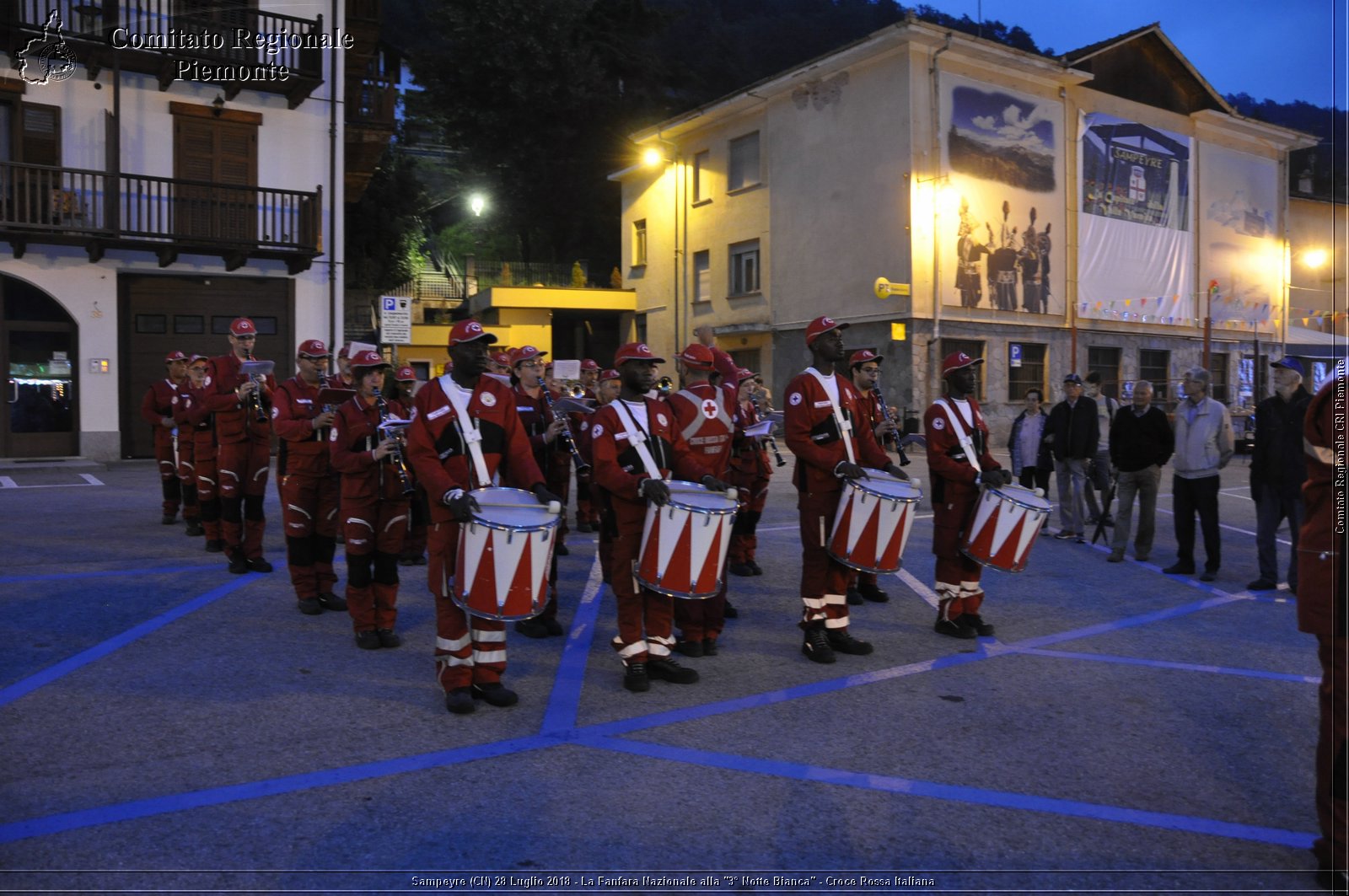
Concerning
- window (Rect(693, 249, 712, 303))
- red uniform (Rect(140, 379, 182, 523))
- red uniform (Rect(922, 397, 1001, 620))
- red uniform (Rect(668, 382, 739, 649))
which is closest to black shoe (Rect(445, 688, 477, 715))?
red uniform (Rect(668, 382, 739, 649))

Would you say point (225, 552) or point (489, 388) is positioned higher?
point (489, 388)

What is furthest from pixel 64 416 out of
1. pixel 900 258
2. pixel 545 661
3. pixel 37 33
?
pixel 900 258

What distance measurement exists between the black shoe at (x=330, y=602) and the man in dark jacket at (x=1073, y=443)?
8344 mm

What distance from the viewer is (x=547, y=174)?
39.3 m

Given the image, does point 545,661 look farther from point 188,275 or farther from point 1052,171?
point 1052,171

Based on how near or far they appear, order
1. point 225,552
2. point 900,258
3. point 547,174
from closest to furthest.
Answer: point 225,552, point 900,258, point 547,174

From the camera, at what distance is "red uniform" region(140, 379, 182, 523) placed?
11.6 m

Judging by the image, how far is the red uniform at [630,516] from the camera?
5559 millimetres

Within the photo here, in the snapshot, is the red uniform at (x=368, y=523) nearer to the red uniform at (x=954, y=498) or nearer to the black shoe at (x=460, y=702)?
the black shoe at (x=460, y=702)

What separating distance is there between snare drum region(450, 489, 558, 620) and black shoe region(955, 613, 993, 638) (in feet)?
11.3

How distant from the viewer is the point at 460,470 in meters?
5.22

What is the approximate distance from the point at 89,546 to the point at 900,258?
1921cm

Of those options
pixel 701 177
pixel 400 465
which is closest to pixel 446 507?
pixel 400 465

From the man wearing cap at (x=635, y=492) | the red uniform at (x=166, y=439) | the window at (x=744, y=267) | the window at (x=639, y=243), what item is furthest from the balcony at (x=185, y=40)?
the man wearing cap at (x=635, y=492)
